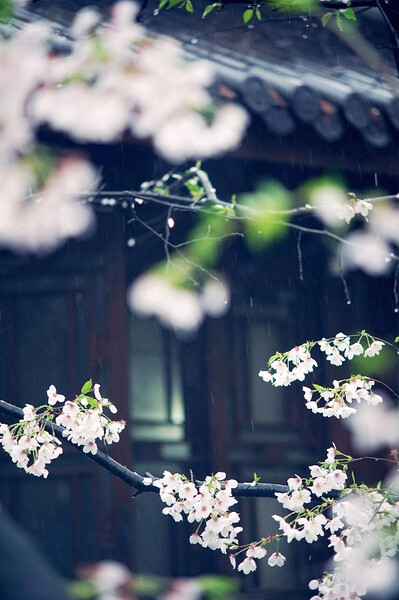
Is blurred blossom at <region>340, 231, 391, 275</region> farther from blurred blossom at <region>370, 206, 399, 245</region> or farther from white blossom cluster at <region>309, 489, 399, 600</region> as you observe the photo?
white blossom cluster at <region>309, 489, 399, 600</region>

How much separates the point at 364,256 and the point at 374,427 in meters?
1.24

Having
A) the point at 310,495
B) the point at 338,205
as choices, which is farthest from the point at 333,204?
the point at 310,495

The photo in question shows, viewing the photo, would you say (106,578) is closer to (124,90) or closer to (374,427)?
(124,90)

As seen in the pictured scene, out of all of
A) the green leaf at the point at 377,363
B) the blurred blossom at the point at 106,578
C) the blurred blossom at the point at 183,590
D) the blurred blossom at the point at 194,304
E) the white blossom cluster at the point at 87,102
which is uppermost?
the white blossom cluster at the point at 87,102

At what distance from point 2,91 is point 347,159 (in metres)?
2.65

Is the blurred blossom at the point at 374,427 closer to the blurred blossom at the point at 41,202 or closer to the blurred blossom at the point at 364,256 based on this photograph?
the blurred blossom at the point at 364,256

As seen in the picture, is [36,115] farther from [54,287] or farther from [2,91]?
[54,287]

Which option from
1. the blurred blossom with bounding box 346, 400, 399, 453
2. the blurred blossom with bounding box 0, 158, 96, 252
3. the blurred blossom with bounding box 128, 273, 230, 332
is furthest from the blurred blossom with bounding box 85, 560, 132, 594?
the blurred blossom with bounding box 346, 400, 399, 453

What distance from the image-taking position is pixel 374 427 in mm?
5695

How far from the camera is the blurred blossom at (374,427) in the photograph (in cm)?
554

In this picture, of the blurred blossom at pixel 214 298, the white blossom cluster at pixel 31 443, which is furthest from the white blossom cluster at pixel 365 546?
the blurred blossom at pixel 214 298

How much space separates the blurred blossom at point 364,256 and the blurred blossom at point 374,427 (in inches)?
39.3

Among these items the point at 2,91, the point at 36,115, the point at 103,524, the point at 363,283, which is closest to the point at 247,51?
the point at 363,283

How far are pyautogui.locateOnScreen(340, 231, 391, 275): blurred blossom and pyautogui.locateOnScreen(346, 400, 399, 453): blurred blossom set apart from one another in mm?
999
